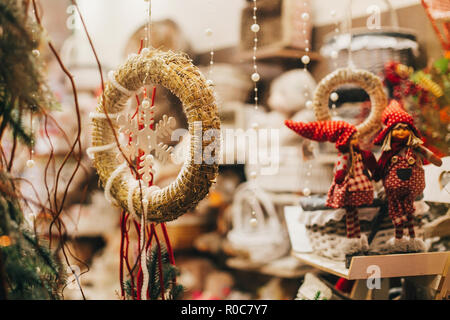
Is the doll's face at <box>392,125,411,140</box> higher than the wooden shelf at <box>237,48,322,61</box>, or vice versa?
the wooden shelf at <box>237,48,322,61</box>

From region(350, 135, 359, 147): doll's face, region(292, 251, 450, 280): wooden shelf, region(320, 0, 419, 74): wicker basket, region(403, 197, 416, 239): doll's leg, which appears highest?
region(320, 0, 419, 74): wicker basket

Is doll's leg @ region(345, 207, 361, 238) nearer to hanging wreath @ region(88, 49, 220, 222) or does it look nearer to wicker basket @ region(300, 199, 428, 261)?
wicker basket @ region(300, 199, 428, 261)

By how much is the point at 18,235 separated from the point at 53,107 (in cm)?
32

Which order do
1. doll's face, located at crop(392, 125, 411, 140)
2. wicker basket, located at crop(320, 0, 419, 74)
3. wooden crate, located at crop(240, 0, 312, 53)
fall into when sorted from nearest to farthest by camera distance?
doll's face, located at crop(392, 125, 411, 140) → wicker basket, located at crop(320, 0, 419, 74) → wooden crate, located at crop(240, 0, 312, 53)

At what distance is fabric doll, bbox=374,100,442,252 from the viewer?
94 cm

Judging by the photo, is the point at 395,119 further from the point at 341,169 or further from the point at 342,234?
the point at 342,234

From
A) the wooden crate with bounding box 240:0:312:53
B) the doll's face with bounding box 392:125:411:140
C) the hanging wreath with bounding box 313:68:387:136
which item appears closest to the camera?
the doll's face with bounding box 392:125:411:140

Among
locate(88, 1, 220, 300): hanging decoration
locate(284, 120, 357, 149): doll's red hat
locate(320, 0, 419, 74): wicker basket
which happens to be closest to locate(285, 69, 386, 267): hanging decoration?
locate(284, 120, 357, 149): doll's red hat

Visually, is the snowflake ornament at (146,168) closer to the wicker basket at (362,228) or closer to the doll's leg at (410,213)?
the wicker basket at (362,228)

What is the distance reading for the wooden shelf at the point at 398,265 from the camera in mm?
937

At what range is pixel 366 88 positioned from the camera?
Result: 113cm

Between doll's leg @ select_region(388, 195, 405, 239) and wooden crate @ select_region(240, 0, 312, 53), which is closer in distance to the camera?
doll's leg @ select_region(388, 195, 405, 239)

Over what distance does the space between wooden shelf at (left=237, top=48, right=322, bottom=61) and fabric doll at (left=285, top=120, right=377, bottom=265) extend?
1045mm

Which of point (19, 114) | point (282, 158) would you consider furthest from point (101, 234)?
point (19, 114)
